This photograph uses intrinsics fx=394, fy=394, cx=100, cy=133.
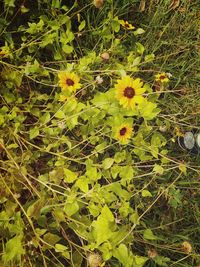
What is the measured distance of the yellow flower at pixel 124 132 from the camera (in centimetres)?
117

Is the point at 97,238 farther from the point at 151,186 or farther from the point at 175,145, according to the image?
the point at 175,145

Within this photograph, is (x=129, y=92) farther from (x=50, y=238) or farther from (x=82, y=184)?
(x=50, y=238)

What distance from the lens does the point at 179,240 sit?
152cm

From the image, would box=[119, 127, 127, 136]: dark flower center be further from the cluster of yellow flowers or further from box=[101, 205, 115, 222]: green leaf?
box=[101, 205, 115, 222]: green leaf

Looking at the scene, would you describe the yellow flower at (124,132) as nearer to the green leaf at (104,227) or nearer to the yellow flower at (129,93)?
the yellow flower at (129,93)

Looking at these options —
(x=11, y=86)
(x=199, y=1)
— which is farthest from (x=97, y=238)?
(x=199, y=1)

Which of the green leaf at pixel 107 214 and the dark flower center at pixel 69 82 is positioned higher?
the dark flower center at pixel 69 82

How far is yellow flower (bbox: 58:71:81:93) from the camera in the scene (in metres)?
1.20

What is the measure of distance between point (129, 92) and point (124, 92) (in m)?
0.02

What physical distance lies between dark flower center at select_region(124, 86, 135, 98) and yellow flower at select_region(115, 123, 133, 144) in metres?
0.09

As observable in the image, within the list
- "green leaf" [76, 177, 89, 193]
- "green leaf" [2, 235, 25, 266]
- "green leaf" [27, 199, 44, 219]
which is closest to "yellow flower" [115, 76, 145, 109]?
"green leaf" [76, 177, 89, 193]

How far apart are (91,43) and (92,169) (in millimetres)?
749

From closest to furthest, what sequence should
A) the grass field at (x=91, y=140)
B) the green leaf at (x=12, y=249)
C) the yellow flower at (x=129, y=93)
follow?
1. the green leaf at (x=12, y=249)
2. the grass field at (x=91, y=140)
3. the yellow flower at (x=129, y=93)

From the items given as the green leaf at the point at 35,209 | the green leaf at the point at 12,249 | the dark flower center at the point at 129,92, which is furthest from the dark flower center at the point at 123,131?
the green leaf at the point at 12,249
